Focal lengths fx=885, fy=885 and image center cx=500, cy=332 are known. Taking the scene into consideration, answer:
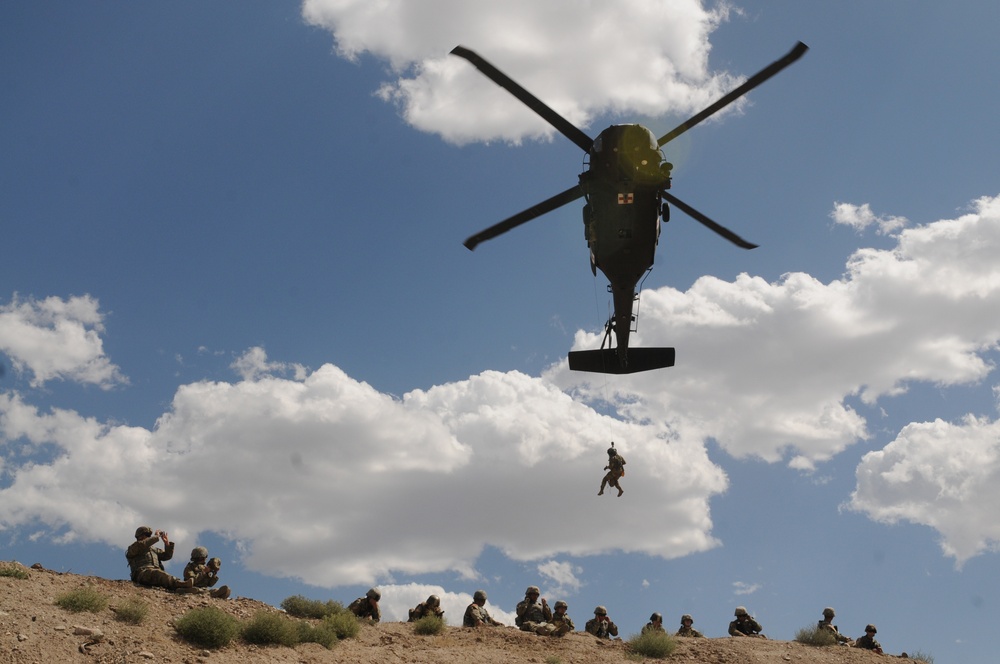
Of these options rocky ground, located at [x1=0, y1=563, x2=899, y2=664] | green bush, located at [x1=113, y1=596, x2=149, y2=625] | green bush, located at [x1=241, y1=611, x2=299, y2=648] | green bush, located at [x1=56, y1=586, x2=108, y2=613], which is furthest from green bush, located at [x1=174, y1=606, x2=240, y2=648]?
green bush, located at [x1=56, y1=586, x2=108, y2=613]

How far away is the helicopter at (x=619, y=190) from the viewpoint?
1727 centimetres

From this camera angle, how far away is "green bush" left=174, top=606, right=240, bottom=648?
1495 centimetres

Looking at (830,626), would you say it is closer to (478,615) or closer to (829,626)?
(829,626)

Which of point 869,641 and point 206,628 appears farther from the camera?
point 869,641

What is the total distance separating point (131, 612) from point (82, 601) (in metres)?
0.82

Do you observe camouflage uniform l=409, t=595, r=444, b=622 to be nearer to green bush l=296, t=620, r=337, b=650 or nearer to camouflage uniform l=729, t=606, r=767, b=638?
green bush l=296, t=620, r=337, b=650

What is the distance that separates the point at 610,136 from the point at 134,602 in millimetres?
12263

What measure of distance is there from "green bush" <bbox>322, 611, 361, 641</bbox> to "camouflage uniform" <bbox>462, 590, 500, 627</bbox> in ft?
9.51

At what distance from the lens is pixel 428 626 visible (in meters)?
17.8

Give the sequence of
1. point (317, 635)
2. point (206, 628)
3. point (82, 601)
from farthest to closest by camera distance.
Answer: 1. point (317, 635)
2. point (206, 628)
3. point (82, 601)

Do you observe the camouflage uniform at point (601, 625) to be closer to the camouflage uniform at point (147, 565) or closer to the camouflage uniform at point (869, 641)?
the camouflage uniform at point (869, 641)

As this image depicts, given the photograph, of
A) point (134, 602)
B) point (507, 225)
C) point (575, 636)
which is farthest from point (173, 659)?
point (507, 225)

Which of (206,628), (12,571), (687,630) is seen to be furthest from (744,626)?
(12,571)

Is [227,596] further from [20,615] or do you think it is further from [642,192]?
[642,192]
